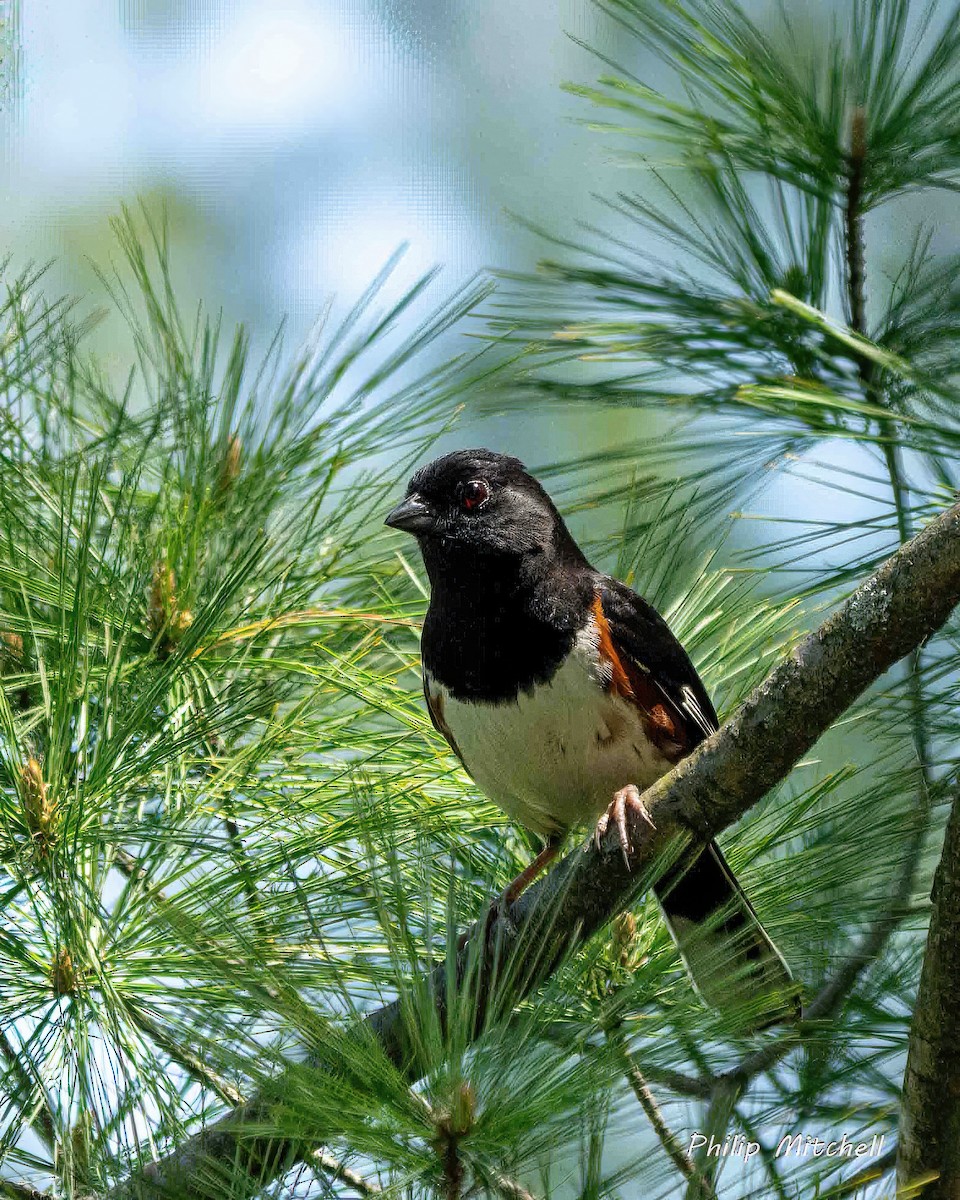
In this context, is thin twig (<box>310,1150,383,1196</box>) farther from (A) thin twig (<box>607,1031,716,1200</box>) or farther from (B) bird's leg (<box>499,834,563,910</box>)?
(B) bird's leg (<box>499,834,563,910</box>)

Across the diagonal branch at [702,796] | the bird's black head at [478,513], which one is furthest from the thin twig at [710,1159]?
the bird's black head at [478,513]

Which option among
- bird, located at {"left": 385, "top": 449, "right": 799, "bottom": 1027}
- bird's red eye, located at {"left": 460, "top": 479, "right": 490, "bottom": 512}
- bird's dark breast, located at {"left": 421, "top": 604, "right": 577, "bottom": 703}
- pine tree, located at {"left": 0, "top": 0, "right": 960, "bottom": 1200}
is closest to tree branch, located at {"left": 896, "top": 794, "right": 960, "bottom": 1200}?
pine tree, located at {"left": 0, "top": 0, "right": 960, "bottom": 1200}

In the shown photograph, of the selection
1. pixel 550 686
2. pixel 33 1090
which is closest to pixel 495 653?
pixel 550 686

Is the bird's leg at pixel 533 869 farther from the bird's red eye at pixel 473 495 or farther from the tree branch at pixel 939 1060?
the tree branch at pixel 939 1060

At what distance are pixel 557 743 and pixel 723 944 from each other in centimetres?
86

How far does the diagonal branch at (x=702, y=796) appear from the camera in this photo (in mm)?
1301

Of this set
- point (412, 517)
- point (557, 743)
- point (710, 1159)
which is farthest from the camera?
point (412, 517)

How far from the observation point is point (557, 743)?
2.09 m

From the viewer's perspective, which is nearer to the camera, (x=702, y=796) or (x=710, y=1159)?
(x=710, y=1159)

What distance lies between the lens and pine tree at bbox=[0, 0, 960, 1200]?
1270 mm

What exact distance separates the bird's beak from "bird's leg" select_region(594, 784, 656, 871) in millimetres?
672

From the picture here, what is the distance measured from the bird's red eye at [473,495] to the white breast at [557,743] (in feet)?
1.06

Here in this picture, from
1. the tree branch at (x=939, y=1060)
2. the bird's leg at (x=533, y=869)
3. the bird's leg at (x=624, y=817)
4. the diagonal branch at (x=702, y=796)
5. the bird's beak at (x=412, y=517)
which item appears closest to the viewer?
the diagonal branch at (x=702, y=796)

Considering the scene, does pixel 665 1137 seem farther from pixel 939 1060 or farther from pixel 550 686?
pixel 550 686
